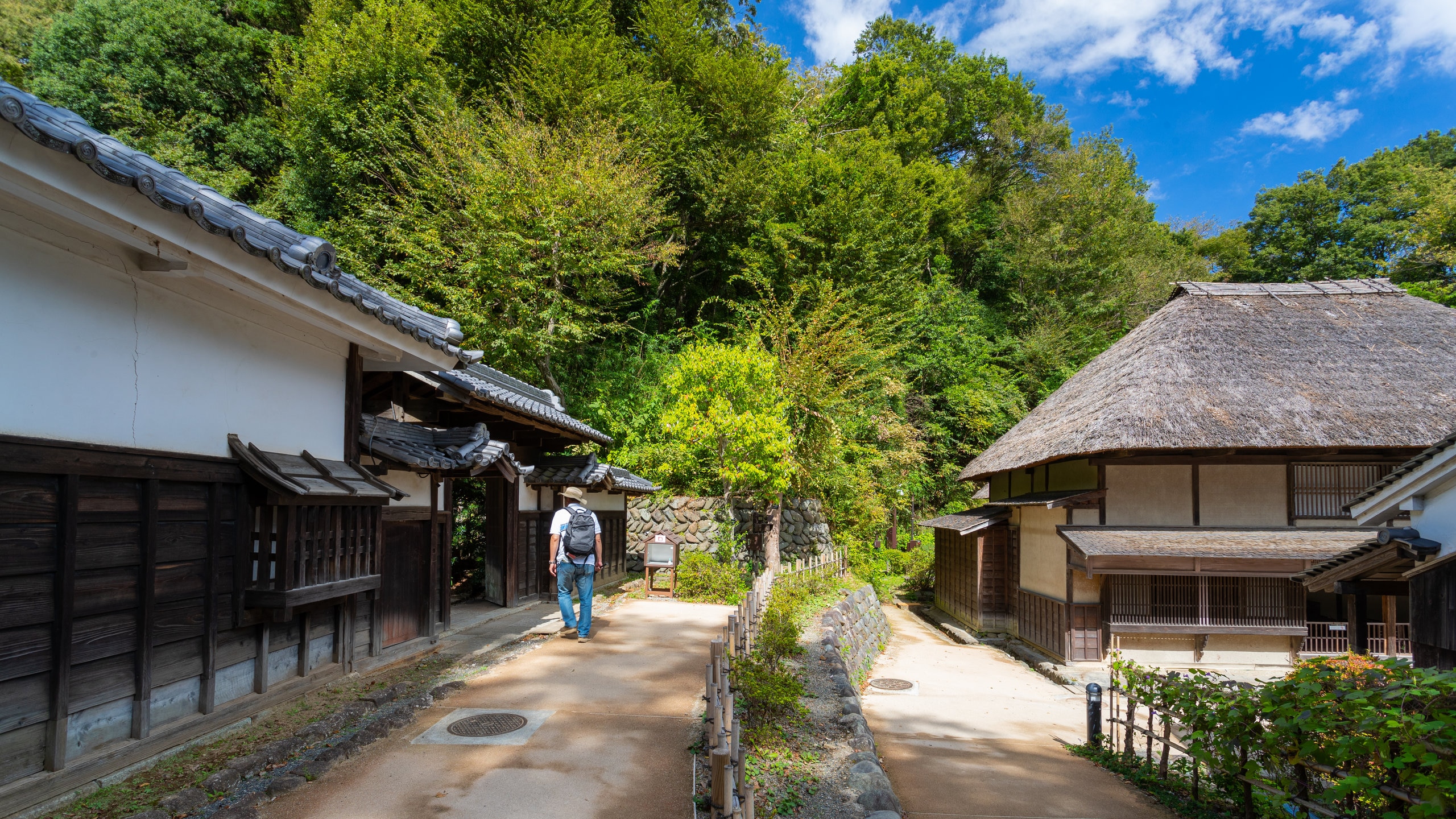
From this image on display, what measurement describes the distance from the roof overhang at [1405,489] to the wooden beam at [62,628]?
10545 mm

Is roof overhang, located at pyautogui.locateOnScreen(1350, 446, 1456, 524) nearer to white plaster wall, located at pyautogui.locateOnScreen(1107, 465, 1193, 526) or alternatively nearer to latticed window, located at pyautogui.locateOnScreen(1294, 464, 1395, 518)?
white plaster wall, located at pyautogui.locateOnScreen(1107, 465, 1193, 526)

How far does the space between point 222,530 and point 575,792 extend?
129 inches

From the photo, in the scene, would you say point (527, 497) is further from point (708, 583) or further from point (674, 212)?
point (674, 212)

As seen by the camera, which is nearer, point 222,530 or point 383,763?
point 383,763

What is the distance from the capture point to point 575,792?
437 centimetres

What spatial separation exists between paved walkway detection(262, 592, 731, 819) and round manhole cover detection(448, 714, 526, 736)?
0.49 feet

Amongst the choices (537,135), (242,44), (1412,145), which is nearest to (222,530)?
(537,135)

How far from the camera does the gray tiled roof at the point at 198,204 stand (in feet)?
10.0

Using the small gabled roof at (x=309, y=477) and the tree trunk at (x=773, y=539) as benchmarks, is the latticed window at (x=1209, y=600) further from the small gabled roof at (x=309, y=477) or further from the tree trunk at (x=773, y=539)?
the small gabled roof at (x=309, y=477)

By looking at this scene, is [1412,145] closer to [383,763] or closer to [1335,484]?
[1335,484]

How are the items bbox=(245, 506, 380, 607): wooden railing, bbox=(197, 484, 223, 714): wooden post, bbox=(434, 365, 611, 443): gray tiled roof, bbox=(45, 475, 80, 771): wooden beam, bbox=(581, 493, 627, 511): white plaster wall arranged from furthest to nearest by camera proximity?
1. bbox=(581, 493, 627, 511): white plaster wall
2. bbox=(434, 365, 611, 443): gray tiled roof
3. bbox=(245, 506, 380, 607): wooden railing
4. bbox=(197, 484, 223, 714): wooden post
5. bbox=(45, 475, 80, 771): wooden beam

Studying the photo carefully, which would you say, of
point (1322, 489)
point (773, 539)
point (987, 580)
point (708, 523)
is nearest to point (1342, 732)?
point (1322, 489)

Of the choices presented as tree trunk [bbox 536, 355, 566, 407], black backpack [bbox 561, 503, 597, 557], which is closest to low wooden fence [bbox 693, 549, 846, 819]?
black backpack [bbox 561, 503, 597, 557]

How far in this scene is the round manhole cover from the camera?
5418mm
